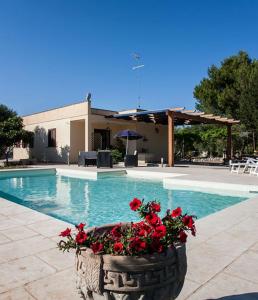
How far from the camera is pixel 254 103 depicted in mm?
19703

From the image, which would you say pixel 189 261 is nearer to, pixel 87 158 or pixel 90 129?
pixel 87 158

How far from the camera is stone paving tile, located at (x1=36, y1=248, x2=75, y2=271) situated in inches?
103

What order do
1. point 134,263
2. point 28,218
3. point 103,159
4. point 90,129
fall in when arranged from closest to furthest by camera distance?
point 134,263
point 28,218
point 103,159
point 90,129

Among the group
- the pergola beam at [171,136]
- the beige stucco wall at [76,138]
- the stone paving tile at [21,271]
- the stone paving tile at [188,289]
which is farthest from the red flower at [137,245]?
the beige stucco wall at [76,138]

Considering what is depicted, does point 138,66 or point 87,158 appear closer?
point 87,158

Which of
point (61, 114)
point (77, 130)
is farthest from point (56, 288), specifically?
point (61, 114)

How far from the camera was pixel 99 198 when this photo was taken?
26.6ft

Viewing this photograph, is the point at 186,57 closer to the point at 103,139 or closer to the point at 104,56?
the point at 104,56

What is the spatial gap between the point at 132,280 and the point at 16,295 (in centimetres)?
117

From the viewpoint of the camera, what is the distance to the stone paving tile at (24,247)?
2883mm

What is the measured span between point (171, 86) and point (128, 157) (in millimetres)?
9132

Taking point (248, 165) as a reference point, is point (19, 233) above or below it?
below

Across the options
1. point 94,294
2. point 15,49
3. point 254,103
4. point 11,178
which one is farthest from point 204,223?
point 254,103

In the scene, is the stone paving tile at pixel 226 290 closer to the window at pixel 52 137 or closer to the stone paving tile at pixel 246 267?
the stone paving tile at pixel 246 267
